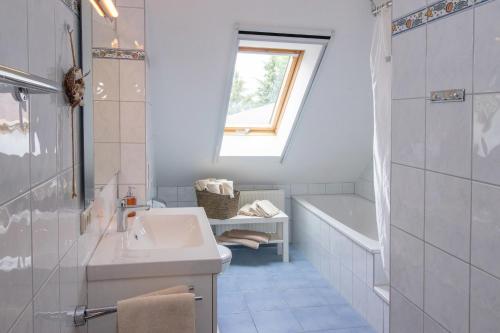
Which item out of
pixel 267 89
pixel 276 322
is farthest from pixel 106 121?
pixel 267 89

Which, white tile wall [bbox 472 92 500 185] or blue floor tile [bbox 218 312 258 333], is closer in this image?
white tile wall [bbox 472 92 500 185]

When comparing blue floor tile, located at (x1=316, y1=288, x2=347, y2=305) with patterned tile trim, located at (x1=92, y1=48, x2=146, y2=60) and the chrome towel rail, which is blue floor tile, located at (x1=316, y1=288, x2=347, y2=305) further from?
the chrome towel rail

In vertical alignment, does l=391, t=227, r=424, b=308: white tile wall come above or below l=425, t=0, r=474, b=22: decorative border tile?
below

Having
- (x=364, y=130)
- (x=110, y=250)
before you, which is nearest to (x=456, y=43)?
(x=110, y=250)

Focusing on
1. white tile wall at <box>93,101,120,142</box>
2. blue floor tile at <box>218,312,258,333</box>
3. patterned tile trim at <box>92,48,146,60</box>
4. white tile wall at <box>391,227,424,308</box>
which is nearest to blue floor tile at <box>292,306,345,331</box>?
blue floor tile at <box>218,312,258,333</box>

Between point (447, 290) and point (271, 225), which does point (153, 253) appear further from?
point (271, 225)

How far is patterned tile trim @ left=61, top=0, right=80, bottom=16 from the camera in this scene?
1.29 meters

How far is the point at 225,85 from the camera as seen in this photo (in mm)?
3531

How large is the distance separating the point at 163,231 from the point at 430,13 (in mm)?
1732

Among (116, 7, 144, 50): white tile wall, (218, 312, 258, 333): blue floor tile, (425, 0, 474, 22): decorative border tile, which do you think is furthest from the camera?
(218, 312, 258, 333): blue floor tile

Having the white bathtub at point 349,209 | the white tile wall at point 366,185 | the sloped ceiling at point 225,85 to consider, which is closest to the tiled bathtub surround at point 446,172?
the sloped ceiling at point 225,85

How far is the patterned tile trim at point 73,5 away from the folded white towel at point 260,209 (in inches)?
124

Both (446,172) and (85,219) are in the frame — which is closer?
(446,172)

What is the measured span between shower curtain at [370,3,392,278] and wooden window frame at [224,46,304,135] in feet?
3.76
